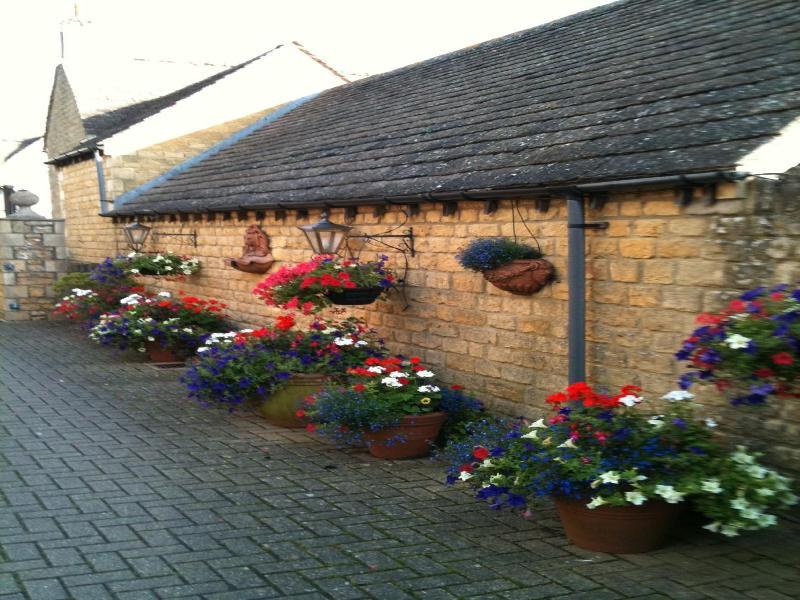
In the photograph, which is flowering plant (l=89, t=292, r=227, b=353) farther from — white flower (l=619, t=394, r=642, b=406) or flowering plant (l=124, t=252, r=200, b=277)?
white flower (l=619, t=394, r=642, b=406)

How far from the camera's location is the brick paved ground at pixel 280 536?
445 centimetres

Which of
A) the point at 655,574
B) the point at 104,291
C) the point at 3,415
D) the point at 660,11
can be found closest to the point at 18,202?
the point at 104,291

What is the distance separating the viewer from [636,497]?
15.2ft

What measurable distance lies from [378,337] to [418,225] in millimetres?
1434

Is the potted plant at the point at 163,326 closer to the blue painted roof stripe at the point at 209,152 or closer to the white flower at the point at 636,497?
the blue painted roof stripe at the point at 209,152

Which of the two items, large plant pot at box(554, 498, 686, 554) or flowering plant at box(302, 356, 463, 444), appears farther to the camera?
flowering plant at box(302, 356, 463, 444)

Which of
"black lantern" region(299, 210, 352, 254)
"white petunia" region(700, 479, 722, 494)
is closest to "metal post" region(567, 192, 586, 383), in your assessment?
"white petunia" region(700, 479, 722, 494)

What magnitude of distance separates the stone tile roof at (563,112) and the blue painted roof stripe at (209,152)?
11.6ft

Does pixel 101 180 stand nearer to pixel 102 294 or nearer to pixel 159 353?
pixel 102 294

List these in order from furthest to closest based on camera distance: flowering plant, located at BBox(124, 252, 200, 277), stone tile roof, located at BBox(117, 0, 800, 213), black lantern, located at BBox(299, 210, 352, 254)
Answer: flowering plant, located at BBox(124, 252, 200, 277), black lantern, located at BBox(299, 210, 352, 254), stone tile roof, located at BBox(117, 0, 800, 213)

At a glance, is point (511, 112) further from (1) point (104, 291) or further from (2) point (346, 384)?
(1) point (104, 291)

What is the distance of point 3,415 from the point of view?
881 cm

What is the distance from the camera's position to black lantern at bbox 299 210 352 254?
28.4 feet

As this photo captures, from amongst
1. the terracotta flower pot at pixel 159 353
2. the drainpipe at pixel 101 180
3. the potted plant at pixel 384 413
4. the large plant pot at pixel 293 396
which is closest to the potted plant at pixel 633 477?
the potted plant at pixel 384 413
